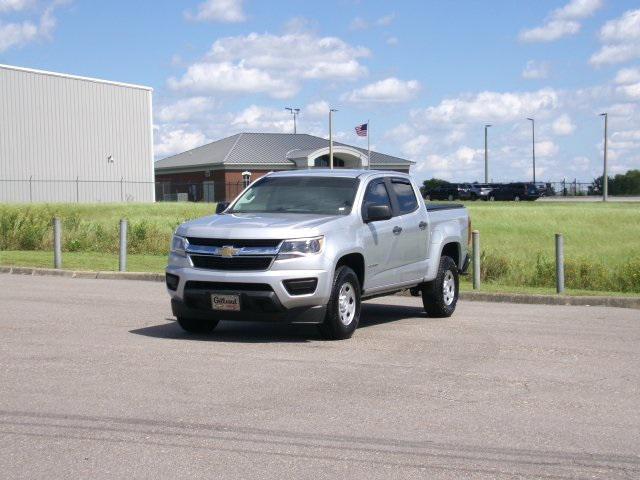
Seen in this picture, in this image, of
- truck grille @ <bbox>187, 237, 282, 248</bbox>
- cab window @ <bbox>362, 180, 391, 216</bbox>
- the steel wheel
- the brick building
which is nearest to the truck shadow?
the steel wheel

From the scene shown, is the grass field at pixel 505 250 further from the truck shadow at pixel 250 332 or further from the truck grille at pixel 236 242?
the truck grille at pixel 236 242

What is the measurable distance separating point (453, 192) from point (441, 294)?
69.8m

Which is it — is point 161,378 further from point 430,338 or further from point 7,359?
point 430,338

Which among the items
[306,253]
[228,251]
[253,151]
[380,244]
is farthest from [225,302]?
[253,151]

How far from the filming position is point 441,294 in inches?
522

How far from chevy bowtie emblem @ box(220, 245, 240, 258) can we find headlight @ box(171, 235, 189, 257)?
549 mm

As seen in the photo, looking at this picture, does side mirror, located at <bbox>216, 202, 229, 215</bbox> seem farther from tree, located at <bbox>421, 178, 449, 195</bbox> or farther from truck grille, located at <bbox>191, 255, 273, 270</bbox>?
tree, located at <bbox>421, 178, 449, 195</bbox>

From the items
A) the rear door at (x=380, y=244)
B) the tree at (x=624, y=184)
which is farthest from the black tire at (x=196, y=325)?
the tree at (x=624, y=184)

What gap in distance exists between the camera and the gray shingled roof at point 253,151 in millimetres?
80500

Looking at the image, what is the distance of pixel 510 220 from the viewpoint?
47125mm

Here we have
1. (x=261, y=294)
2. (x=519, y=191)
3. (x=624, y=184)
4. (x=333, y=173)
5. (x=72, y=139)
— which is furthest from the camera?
(x=624, y=184)

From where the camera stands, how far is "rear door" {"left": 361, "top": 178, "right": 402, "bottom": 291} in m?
11.7

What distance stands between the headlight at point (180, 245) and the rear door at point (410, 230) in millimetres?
2726

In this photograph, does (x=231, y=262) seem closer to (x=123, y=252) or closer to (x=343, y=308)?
(x=343, y=308)
